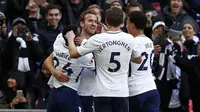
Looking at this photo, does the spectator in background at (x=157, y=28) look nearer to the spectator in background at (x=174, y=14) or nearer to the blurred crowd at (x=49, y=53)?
the blurred crowd at (x=49, y=53)

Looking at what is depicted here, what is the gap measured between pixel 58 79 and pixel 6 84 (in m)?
3.25

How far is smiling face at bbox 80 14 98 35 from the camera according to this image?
1226 centimetres

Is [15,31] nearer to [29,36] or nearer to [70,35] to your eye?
[29,36]

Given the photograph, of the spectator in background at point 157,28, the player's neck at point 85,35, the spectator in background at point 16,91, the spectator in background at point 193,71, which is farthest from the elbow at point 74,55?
the spectator in background at point 157,28

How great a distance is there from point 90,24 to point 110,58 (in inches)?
48.9

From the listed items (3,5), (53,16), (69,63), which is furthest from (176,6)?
(69,63)

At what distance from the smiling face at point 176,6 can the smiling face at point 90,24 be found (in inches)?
179

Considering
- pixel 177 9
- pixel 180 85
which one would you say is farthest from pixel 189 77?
pixel 177 9

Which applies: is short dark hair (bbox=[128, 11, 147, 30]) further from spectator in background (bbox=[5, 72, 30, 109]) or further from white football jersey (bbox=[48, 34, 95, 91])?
spectator in background (bbox=[5, 72, 30, 109])

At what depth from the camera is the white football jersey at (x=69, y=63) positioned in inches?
470

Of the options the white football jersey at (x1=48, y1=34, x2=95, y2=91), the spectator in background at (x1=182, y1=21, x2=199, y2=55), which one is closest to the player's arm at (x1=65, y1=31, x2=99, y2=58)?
the white football jersey at (x1=48, y1=34, x2=95, y2=91)

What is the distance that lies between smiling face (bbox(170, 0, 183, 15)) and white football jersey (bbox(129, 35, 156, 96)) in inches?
184

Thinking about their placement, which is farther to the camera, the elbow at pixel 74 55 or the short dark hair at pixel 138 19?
the short dark hair at pixel 138 19

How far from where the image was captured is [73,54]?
1130 cm
